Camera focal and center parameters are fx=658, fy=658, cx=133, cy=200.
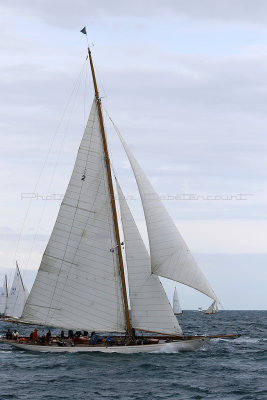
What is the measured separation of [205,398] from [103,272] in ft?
43.9

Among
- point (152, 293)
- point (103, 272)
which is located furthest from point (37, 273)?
point (152, 293)

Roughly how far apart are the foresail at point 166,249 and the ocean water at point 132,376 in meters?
4.85

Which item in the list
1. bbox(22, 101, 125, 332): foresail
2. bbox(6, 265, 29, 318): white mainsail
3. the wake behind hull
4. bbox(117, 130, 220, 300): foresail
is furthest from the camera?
bbox(6, 265, 29, 318): white mainsail

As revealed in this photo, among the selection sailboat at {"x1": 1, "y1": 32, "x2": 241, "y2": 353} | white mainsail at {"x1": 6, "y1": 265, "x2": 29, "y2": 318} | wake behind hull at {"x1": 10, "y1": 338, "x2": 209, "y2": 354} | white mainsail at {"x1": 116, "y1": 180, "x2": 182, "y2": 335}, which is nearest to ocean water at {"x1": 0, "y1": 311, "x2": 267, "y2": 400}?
wake behind hull at {"x1": 10, "y1": 338, "x2": 209, "y2": 354}

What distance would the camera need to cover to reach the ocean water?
30.5 metres

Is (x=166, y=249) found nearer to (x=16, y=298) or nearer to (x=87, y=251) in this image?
(x=87, y=251)

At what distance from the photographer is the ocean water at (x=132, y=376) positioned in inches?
1201

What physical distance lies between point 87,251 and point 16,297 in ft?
131

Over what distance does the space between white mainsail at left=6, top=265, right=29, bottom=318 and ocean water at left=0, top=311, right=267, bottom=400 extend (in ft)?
111

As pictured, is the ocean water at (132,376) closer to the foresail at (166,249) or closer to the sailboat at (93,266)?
the sailboat at (93,266)

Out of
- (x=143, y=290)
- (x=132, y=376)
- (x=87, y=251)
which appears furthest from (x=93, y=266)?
(x=132, y=376)

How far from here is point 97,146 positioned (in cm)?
4116

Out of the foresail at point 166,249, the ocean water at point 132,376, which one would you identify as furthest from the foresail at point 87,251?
the foresail at point 166,249

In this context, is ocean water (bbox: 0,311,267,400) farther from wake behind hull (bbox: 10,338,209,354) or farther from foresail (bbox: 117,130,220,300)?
foresail (bbox: 117,130,220,300)
